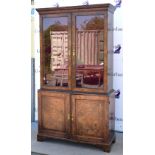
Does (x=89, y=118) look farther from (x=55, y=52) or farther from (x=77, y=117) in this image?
(x=55, y=52)

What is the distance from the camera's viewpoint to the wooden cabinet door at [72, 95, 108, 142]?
3.40 metres

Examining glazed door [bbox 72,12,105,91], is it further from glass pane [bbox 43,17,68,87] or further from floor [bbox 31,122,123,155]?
floor [bbox 31,122,123,155]

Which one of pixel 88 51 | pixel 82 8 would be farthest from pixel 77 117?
pixel 82 8

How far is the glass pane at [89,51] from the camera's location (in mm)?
3439

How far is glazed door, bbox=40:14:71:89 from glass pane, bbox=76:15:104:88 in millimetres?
150

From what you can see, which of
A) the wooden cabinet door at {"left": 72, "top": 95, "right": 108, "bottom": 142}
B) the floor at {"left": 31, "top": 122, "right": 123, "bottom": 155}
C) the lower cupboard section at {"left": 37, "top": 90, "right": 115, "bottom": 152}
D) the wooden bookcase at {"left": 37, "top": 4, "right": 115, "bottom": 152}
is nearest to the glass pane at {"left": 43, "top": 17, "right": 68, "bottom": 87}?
the wooden bookcase at {"left": 37, "top": 4, "right": 115, "bottom": 152}

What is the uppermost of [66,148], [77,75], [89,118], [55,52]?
[55,52]

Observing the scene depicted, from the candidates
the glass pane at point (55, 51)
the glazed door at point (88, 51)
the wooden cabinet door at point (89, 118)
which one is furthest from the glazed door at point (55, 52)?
the wooden cabinet door at point (89, 118)

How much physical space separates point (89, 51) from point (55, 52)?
20.4 inches

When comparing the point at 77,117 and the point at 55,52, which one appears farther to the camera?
the point at 55,52

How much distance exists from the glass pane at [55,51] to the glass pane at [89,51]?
20 cm

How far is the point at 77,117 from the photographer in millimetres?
3551

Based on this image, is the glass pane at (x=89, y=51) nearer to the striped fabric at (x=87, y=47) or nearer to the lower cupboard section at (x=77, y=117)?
the striped fabric at (x=87, y=47)
